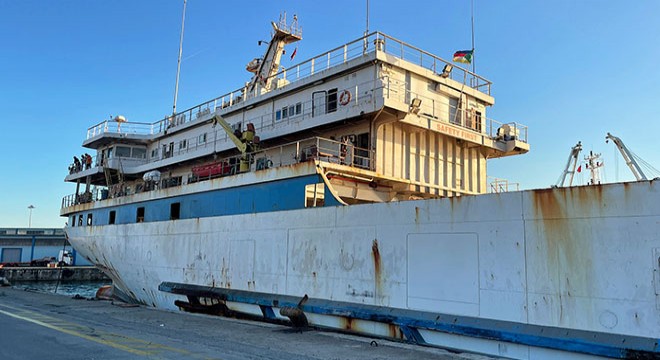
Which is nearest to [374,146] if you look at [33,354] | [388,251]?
[388,251]

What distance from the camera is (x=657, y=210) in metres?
6.59

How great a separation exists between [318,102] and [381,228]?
7.22 m

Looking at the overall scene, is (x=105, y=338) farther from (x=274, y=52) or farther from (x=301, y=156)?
(x=274, y=52)

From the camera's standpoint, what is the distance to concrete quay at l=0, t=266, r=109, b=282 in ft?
142

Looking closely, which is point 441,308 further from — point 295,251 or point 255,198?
point 255,198

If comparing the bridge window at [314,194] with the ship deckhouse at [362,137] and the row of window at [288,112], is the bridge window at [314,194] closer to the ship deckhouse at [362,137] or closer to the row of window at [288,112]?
the ship deckhouse at [362,137]

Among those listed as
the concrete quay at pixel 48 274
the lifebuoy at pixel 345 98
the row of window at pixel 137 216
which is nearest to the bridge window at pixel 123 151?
the row of window at pixel 137 216

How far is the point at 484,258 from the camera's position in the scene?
8.22m

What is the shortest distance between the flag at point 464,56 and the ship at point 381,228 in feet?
2.01

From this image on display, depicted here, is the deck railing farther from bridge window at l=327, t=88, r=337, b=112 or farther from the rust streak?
the rust streak

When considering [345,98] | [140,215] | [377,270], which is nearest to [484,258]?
[377,270]

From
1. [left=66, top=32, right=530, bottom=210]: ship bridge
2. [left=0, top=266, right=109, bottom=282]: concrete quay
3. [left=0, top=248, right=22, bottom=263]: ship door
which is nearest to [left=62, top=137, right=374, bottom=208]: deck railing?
[left=66, top=32, right=530, bottom=210]: ship bridge

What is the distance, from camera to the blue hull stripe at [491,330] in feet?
21.3

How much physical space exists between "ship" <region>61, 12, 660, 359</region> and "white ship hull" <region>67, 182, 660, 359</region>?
0.08ft
